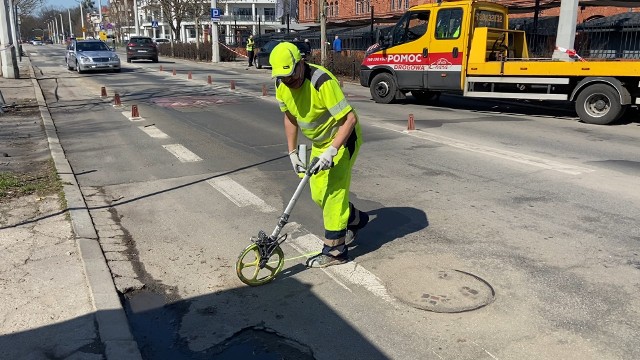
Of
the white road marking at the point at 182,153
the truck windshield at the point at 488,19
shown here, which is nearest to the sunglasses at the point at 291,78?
the white road marking at the point at 182,153

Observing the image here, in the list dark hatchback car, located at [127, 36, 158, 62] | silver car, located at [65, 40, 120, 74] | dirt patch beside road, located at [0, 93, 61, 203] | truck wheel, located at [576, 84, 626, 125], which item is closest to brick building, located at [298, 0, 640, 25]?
dark hatchback car, located at [127, 36, 158, 62]

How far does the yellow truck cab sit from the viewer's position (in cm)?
1177

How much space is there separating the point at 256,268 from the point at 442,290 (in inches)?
56.4

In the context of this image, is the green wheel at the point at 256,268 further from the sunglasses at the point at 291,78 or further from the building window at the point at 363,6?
the building window at the point at 363,6

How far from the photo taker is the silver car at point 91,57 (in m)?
26.9

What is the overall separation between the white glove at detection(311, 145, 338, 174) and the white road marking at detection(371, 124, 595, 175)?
4.76 m

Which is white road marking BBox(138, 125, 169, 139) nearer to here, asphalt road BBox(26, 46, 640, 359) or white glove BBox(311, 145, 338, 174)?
asphalt road BBox(26, 46, 640, 359)

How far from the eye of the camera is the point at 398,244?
498cm

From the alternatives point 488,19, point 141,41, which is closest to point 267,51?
point 141,41

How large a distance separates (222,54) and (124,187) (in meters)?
37.2

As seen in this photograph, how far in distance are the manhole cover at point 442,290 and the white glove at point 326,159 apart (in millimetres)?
1036

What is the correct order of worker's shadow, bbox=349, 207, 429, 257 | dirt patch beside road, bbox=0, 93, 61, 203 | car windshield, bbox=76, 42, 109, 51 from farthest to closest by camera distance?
1. car windshield, bbox=76, 42, 109, 51
2. dirt patch beside road, bbox=0, 93, 61, 203
3. worker's shadow, bbox=349, 207, 429, 257

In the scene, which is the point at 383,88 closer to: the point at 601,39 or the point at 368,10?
the point at 601,39

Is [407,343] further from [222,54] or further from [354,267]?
[222,54]
